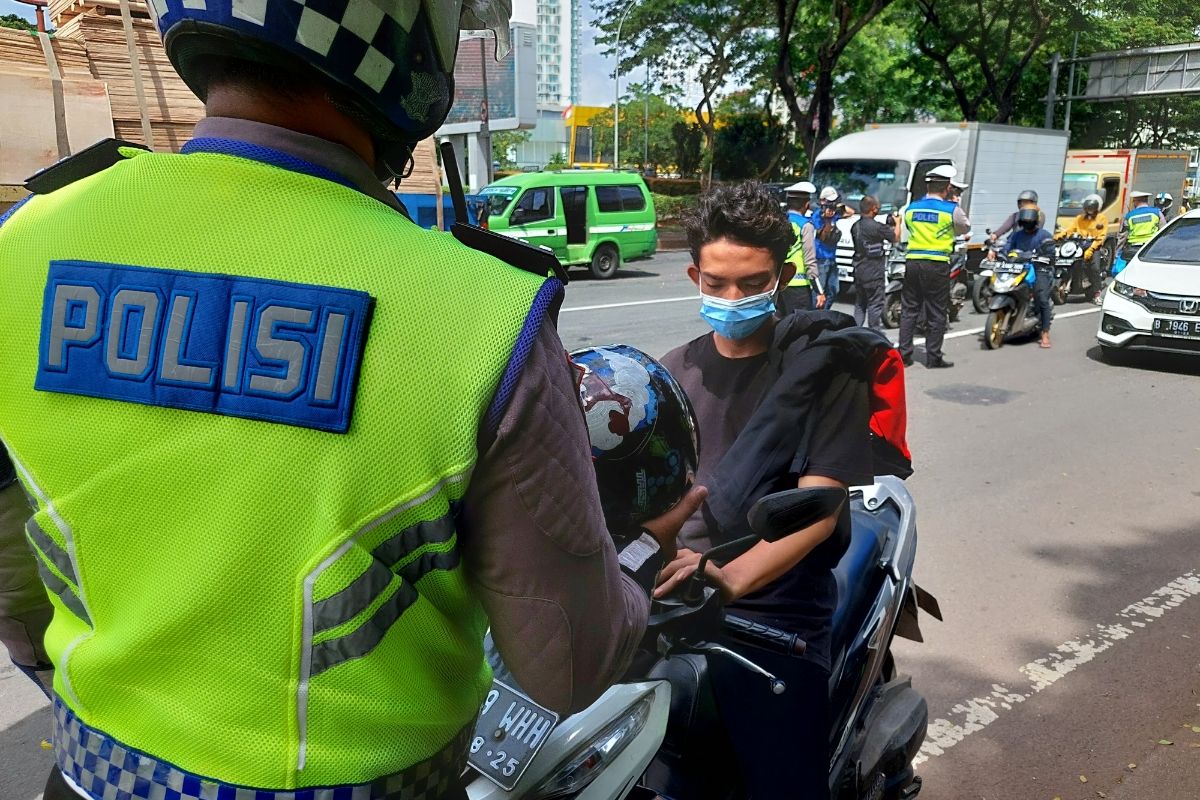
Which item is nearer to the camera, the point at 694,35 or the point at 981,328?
the point at 981,328

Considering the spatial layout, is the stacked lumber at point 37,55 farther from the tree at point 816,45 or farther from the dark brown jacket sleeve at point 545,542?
the tree at point 816,45

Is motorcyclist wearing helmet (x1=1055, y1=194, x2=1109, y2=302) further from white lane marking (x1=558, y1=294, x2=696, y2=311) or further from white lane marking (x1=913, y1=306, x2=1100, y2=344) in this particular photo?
white lane marking (x1=558, y1=294, x2=696, y2=311)

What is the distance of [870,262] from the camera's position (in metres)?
10.0

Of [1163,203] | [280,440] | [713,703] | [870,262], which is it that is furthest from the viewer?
[1163,203]

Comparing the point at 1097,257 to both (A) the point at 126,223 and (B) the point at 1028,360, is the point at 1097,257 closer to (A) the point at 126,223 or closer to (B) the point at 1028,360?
(B) the point at 1028,360

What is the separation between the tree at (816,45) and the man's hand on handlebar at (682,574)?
68.8 ft

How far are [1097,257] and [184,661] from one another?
1531cm

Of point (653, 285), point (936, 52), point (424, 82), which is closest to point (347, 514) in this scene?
point (424, 82)

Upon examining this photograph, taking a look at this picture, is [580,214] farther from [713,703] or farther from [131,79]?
[713,703]

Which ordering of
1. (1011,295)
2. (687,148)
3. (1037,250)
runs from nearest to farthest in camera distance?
(1011,295), (1037,250), (687,148)

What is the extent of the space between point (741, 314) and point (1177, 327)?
799cm

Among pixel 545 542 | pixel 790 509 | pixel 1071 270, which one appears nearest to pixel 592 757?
pixel 790 509

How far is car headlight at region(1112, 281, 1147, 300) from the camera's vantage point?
9.23m

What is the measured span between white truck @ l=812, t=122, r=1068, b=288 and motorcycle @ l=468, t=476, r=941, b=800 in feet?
35.9
